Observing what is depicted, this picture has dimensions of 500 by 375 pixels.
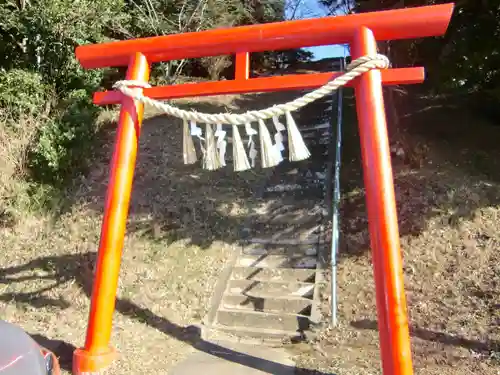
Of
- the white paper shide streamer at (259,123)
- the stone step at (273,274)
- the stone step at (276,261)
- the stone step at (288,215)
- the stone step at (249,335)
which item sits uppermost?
the white paper shide streamer at (259,123)

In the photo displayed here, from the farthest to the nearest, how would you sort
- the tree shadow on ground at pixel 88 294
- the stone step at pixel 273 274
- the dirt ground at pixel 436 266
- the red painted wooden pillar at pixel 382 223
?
the stone step at pixel 273 274, the tree shadow on ground at pixel 88 294, the dirt ground at pixel 436 266, the red painted wooden pillar at pixel 382 223

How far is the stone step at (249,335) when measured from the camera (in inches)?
197

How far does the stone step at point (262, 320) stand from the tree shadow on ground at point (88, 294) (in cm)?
35

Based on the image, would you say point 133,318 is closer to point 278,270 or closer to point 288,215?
point 278,270

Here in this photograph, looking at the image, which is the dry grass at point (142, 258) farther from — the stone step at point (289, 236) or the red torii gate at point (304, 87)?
the red torii gate at point (304, 87)

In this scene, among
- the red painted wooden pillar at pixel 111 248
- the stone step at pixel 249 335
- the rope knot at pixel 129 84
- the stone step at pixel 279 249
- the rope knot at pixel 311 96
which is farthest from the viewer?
the stone step at pixel 279 249

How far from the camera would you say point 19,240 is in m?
6.66

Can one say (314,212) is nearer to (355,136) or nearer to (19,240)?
(355,136)

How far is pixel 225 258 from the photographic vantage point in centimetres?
613

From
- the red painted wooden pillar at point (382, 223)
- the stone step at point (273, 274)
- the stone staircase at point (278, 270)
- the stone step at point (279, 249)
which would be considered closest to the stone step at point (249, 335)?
the stone staircase at point (278, 270)

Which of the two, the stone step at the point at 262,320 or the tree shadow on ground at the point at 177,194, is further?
the tree shadow on ground at the point at 177,194

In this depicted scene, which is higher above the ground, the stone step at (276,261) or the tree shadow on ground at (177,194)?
the tree shadow on ground at (177,194)

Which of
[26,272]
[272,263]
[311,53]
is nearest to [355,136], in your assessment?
[272,263]

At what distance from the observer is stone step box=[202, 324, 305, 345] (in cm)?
499
